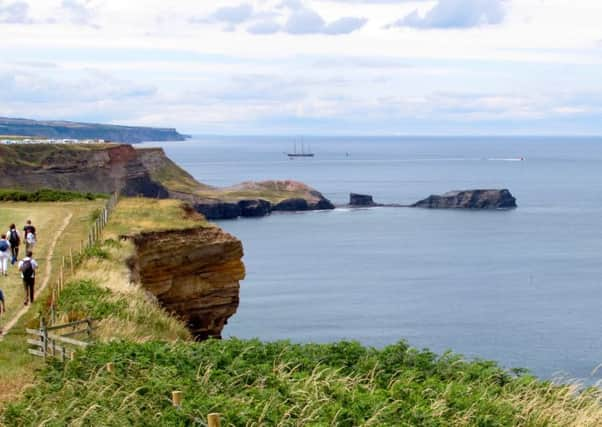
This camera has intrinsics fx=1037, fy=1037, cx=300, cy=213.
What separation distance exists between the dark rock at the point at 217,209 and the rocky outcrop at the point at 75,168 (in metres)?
10.7

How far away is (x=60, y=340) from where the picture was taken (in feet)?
68.8

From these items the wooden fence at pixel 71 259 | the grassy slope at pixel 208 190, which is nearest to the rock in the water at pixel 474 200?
the grassy slope at pixel 208 190

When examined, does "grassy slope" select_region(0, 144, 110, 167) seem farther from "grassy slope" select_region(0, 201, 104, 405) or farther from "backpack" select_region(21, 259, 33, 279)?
"backpack" select_region(21, 259, 33, 279)

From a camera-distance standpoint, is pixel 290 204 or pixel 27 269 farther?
pixel 290 204

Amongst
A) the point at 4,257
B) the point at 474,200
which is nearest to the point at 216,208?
the point at 474,200

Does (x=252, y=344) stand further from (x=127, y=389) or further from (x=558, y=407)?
(x=558, y=407)

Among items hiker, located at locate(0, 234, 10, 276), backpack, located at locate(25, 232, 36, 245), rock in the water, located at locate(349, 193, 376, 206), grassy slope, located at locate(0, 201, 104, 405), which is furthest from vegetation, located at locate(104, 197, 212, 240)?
rock in the water, located at locate(349, 193, 376, 206)

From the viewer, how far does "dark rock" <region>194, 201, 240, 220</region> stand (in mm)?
171000

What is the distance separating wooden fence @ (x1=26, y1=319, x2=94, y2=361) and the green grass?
74 centimetres

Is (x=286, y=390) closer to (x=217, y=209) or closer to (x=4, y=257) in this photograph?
(x=4, y=257)

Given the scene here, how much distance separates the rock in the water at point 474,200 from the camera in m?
181

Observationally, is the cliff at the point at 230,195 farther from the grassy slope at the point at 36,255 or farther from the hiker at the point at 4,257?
the hiker at the point at 4,257

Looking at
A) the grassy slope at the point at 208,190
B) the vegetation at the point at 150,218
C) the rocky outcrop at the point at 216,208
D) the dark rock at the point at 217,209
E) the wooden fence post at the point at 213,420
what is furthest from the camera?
the grassy slope at the point at 208,190

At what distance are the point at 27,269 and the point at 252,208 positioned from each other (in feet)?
486
